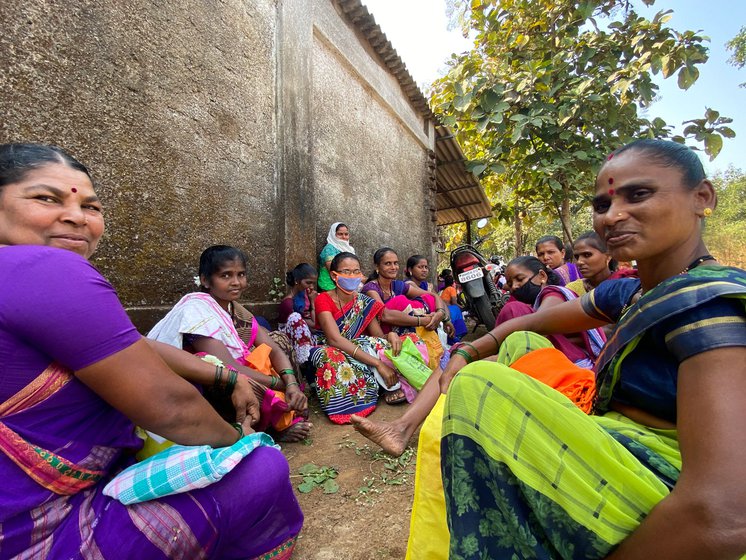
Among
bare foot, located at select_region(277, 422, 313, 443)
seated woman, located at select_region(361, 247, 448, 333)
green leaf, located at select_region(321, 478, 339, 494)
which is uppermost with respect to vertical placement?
seated woman, located at select_region(361, 247, 448, 333)

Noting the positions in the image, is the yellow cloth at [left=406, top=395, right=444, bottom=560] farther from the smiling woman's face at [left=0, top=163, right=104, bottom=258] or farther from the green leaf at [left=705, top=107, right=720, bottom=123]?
the green leaf at [left=705, top=107, right=720, bottom=123]

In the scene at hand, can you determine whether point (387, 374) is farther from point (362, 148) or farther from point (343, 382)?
point (362, 148)

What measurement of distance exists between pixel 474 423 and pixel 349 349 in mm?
2659

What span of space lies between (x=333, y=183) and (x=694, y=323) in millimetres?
4909

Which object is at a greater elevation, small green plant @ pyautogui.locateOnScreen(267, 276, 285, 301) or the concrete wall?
the concrete wall

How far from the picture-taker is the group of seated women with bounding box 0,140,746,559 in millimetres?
842

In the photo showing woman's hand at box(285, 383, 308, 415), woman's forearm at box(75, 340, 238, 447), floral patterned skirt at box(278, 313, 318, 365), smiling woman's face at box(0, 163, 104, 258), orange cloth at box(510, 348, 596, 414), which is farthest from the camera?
floral patterned skirt at box(278, 313, 318, 365)

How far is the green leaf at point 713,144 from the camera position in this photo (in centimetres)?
606

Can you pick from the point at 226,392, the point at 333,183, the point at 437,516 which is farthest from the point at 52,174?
the point at 333,183

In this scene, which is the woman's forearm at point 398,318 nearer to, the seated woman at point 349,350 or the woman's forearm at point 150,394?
the seated woman at point 349,350

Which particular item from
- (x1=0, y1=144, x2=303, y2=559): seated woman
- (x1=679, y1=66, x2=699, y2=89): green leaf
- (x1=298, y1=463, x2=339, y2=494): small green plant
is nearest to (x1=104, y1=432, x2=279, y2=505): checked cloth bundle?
(x1=0, y1=144, x2=303, y2=559): seated woman

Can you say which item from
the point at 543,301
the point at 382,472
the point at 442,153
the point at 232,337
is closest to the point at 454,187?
the point at 442,153

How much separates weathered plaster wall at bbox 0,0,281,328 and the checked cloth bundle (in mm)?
2036

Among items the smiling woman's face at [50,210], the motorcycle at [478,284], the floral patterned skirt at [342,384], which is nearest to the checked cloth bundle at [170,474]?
the smiling woman's face at [50,210]
